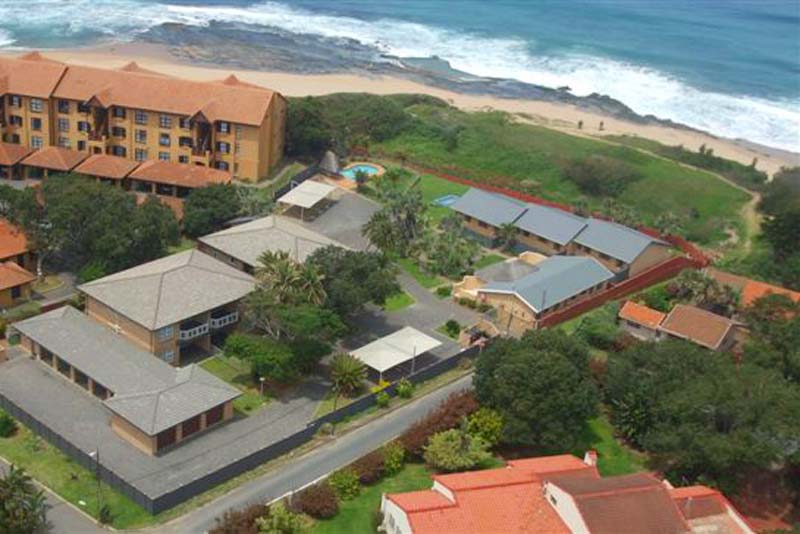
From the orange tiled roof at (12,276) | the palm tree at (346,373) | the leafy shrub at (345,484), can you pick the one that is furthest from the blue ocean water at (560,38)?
the leafy shrub at (345,484)

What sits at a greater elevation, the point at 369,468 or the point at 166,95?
the point at 166,95

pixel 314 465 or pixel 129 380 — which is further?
pixel 129 380

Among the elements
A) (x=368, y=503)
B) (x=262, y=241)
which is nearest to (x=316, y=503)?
Result: (x=368, y=503)

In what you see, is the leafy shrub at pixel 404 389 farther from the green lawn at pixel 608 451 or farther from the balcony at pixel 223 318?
the balcony at pixel 223 318

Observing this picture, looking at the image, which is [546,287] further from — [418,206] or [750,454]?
[750,454]

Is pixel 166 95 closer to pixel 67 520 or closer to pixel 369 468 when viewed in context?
pixel 369 468

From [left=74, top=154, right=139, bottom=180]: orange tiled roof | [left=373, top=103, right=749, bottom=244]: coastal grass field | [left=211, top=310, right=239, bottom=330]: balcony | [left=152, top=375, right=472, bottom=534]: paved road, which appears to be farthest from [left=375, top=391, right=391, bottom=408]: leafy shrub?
[left=373, top=103, right=749, bottom=244]: coastal grass field
